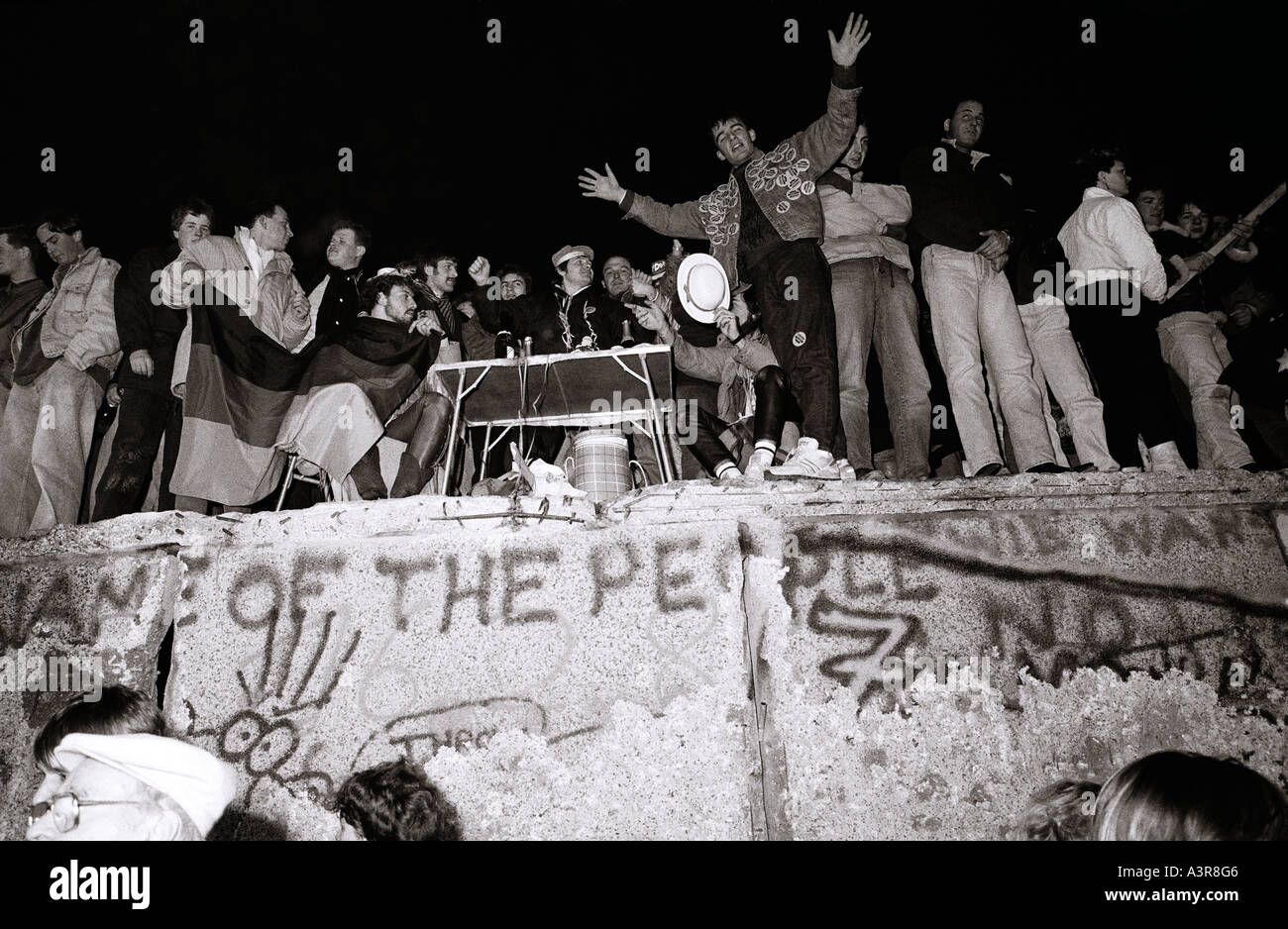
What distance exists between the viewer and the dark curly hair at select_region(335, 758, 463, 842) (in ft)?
9.04

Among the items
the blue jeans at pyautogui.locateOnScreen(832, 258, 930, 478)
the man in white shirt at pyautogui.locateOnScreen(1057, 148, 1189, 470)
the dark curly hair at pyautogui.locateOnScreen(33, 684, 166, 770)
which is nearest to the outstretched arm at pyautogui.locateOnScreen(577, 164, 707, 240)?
the blue jeans at pyautogui.locateOnScreen(832, 258, 930, 478)

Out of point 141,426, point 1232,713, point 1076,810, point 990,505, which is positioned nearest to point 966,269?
point 990,505

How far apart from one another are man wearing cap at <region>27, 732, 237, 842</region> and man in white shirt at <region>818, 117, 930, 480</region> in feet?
10.5

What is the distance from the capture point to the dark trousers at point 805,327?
4781 millimetres

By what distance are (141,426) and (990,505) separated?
425 cm

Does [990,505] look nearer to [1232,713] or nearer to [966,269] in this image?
[1232,713]

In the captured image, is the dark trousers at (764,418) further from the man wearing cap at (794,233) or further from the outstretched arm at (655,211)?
the outstretched arm at (655,211)

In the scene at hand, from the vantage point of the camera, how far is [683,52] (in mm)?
7883

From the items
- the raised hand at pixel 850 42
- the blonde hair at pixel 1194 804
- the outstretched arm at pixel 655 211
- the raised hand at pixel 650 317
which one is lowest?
the blonde hair at pixel 1194 804

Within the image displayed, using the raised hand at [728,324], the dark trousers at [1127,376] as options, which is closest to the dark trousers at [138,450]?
the raised hand at [728,324]

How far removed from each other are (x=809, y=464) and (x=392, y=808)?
7.75ft

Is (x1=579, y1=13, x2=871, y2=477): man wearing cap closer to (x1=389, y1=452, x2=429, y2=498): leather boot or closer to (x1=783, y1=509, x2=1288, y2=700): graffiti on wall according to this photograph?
(x1=783, y1=509, x2=1288, y2=700): graffiti on wall

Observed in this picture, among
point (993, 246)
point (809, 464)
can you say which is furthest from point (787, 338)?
point (993, 246)

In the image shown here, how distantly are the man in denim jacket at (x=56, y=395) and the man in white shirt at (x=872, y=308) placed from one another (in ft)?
13.2
